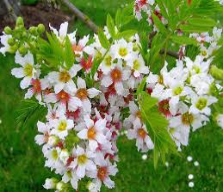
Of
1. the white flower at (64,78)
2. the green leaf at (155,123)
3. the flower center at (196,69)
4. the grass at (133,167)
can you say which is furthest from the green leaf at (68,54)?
the grass at (133,167)

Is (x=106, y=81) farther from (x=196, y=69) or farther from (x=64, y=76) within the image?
(x=196, y=69)

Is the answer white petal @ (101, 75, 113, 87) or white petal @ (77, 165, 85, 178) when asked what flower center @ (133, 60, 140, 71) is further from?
white petal @ (77, 165, 85, 178)

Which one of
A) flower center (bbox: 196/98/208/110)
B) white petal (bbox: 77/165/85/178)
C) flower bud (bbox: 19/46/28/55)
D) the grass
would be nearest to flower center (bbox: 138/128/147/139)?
white petal (bbox: 77/165/85/178)

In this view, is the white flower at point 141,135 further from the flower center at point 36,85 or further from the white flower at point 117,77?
the flower center at point 36,85

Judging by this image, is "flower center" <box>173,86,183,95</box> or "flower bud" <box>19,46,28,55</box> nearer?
"flower center" <box>173,86,183,95</box>

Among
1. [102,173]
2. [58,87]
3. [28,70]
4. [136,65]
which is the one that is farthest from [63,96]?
[102,173]

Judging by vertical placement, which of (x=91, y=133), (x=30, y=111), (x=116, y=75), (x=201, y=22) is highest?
(x=201, y=22)

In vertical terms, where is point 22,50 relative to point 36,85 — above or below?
above
